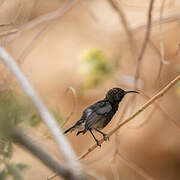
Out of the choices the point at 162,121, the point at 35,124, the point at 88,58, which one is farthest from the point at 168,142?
the point at 35,124

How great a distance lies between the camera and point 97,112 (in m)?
2.95

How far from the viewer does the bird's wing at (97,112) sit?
2.87 metres

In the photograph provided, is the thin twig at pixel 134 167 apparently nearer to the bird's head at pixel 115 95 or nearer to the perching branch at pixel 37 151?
the bird's head at pixel 115 95

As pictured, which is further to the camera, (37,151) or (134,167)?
(134,167)

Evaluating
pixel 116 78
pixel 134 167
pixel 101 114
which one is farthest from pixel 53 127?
pixel 134 167

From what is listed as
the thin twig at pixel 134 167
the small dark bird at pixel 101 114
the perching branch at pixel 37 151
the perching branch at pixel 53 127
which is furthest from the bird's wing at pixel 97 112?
the perching branch at pixel 37 151

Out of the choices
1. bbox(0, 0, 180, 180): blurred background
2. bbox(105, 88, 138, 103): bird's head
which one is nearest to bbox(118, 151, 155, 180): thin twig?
bbox(0, 0, 180, 180): blurred background

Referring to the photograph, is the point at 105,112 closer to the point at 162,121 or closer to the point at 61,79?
the point at 162,121

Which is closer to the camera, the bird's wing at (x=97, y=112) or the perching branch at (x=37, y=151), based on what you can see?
the perching branch at (x=37, y=151)

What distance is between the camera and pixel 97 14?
752 centimetres

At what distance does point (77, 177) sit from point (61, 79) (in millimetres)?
6013

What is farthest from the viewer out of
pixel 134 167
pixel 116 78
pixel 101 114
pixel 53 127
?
pixel 134 167

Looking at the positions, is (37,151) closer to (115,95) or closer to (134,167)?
(115,95)

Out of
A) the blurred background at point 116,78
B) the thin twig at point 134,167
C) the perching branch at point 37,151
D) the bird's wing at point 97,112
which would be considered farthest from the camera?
the blurred background at point 116,78
